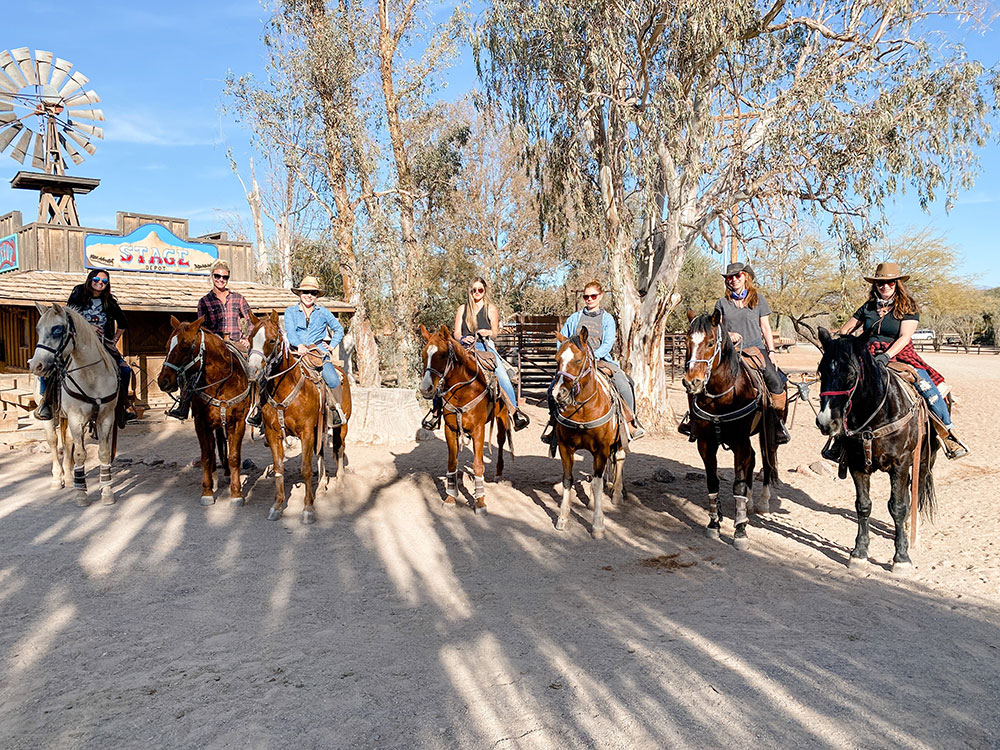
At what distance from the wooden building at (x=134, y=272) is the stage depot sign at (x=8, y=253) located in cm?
2

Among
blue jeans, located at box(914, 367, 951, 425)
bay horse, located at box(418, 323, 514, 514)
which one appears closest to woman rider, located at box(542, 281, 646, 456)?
bay horse, located at box(418, 323, 514, 514)

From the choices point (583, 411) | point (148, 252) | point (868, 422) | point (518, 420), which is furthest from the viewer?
point (148, 252)

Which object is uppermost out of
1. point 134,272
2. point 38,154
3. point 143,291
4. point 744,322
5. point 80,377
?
point 38,154

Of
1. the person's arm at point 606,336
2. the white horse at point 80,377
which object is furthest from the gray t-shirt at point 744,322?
the white horse at point 80,377

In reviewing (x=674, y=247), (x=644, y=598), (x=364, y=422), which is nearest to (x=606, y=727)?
(x=644, y=598)

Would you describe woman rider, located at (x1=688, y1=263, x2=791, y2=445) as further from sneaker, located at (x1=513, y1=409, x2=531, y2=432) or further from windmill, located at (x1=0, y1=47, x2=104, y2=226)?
windmill, located at (x1=0, y1=47, x2=104, y2=226)

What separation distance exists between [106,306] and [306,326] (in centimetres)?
266

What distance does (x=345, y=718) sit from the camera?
3.36 metres

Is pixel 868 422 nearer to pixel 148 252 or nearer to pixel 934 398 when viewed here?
pixel 934 398

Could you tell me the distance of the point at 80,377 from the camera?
7148 mm

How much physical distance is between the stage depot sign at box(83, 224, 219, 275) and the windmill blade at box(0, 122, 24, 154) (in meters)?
3.40

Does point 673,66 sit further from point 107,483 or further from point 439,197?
point 107,483

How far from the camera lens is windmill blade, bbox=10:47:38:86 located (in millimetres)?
15867

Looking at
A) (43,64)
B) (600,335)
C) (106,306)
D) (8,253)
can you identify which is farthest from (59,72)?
(600,335)
